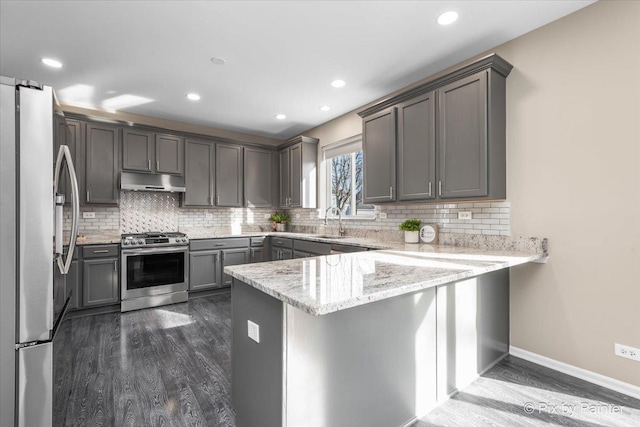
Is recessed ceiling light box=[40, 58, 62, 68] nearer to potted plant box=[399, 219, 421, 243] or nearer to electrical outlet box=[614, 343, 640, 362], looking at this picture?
potted plant box=[399, 219, 421, 243]

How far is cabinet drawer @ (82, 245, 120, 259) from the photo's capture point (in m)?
3.62

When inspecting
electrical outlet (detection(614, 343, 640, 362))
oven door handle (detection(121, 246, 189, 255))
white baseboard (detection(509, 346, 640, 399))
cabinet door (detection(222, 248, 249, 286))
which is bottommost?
white baseboard (detection(509, 346, 640, 399))

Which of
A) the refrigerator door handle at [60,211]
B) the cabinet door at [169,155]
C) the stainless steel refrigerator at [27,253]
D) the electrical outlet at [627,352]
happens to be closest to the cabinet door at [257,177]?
the cabinet door at [169,155]

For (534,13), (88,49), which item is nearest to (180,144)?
(88,49)

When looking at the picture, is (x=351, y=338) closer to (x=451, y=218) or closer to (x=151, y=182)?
(x=451, y=218)

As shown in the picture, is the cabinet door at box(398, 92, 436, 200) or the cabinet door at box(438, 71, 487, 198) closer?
the cabinet door at box(438, 71, 487, 198)

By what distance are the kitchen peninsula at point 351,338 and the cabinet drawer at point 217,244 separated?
2.92m

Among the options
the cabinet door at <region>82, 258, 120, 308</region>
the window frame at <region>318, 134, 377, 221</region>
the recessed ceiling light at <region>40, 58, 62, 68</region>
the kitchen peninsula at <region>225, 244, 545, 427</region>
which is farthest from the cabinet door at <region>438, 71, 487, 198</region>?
the cabinet door at <region>82, 258, 120, 308</region>

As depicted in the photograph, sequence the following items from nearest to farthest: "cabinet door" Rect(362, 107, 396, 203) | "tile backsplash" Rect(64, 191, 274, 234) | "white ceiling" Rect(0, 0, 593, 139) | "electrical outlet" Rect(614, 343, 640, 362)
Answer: "electrical outlet" Rect(614, 343, 640, 362), "white ceiling" Rect(0, 0, 593, 139), "cabinet door" Rect(362, 107, 396, 203), "tile backsplash" Rect(64, 191, 274, 234)

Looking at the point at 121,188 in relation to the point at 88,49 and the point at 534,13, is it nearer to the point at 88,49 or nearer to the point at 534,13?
the point at 88,49

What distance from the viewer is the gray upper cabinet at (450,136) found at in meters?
2.48

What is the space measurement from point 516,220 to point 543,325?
848mm

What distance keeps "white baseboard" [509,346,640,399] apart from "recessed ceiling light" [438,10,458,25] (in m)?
2.69

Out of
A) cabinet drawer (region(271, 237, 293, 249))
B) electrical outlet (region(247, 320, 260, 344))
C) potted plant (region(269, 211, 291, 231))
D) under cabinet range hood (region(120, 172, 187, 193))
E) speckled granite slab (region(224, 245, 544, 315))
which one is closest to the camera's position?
speckled granite slab (region(224, 245, 544, 315))
